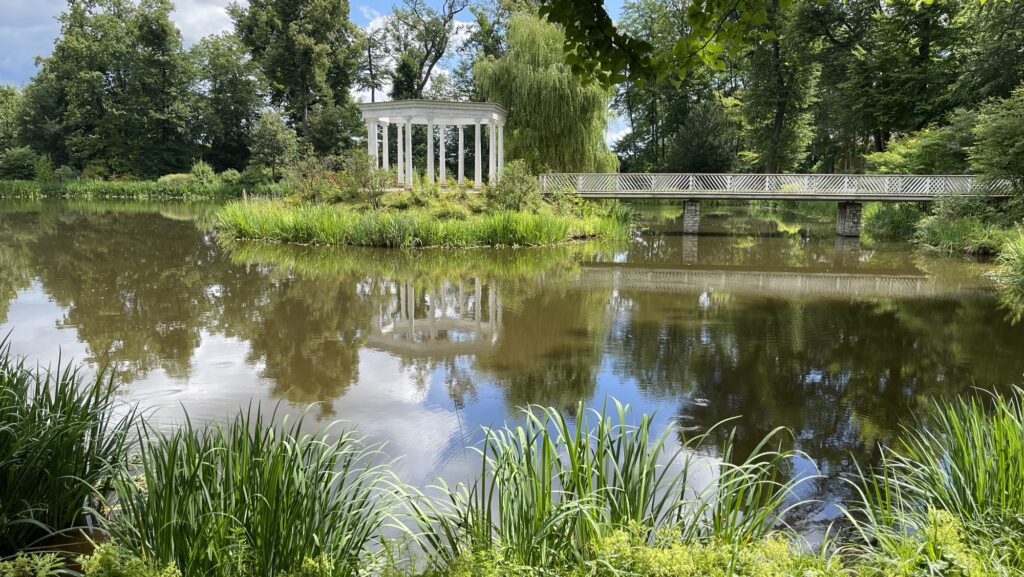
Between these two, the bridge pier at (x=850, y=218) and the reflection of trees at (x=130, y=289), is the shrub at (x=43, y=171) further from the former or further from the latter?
the bridge pier at (x=850, y=218)

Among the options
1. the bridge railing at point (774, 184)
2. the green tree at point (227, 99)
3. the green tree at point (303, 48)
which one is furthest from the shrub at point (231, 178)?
the bridge railing at point (774, 184)

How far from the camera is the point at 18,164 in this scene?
42.5 meters

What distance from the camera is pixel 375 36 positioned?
44.8 metres

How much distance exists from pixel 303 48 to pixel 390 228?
97.2 feet

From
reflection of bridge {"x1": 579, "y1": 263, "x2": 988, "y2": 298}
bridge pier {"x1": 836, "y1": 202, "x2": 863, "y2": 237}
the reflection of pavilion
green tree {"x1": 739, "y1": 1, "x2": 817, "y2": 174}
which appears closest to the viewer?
the reflection of pavilion

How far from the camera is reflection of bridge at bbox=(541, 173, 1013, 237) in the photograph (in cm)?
2097

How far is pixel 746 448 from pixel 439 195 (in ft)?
55.5

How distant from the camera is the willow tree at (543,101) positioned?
24641mm

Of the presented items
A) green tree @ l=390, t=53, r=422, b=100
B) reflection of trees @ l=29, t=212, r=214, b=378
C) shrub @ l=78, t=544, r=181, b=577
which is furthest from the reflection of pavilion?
green tree @ l=390, t=53, r=422, b=100

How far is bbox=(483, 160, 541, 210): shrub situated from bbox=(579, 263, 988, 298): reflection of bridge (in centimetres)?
585

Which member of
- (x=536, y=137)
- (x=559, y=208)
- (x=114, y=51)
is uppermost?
(x=114, y=51)

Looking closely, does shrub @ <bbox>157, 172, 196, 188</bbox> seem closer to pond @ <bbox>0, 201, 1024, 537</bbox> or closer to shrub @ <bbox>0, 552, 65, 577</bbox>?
pond @ <bbox>0, 201, 1024, 537</bbox>

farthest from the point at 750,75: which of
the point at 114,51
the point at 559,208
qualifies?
the point at 114,51

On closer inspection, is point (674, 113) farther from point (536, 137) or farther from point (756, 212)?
point (536, 137)
